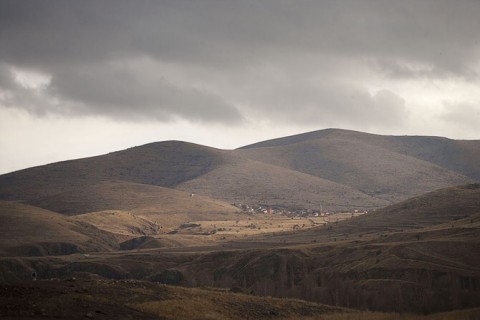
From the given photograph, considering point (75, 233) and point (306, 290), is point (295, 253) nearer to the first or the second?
point (306, 290)

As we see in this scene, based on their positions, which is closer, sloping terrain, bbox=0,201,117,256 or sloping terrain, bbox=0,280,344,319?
sloping terrain, bbox=0,280,344,319

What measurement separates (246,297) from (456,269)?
150 feet

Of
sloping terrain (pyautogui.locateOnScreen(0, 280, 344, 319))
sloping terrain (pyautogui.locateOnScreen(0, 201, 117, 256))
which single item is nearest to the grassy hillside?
sloping terrain (pyautogui.locateOnScreen(0, 280, 344, 319))

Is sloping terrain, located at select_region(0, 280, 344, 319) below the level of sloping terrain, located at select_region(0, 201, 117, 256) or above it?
below

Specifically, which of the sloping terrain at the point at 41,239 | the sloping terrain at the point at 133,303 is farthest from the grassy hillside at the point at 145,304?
the sloping terrain at the point at 41,239

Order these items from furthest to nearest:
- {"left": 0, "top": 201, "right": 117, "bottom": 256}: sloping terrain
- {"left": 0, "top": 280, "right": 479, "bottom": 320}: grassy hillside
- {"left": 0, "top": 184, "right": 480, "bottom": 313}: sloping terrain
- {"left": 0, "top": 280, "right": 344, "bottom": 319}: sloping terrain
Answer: {"left": 0, "top": 201, "right": 117, "bottom": 256}: sloping terrain → {"left": 0, "top": 184, "right": 480, "bottom": 313}: sloping terrain → {"left": 0, "top": 280, "right": 479, "bottom": 320}: grassy hillside → {"left": 0, "top": 280, "right": 344, "bottom": 319}: sloping terrain

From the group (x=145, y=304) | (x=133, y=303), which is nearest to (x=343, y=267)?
(x=145, y=304)

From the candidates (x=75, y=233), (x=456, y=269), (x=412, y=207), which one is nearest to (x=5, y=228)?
(x=75, y=233)

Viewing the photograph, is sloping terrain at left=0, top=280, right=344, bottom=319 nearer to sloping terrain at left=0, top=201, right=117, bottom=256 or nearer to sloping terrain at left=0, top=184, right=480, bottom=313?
sloping terrain at left=0, top=184, right=480, bottom=313

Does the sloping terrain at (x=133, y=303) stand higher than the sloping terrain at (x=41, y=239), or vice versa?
the sloping terrain at (x=41, y=239)

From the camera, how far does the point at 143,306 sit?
65.0 metres

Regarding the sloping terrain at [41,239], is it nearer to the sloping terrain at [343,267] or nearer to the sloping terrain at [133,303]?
the sloping terrain at [343,267]

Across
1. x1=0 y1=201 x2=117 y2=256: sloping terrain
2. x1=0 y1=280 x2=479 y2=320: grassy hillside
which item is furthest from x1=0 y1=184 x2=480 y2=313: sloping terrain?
x1=0 y1=201 x2=117 y2=256: sloping terrain

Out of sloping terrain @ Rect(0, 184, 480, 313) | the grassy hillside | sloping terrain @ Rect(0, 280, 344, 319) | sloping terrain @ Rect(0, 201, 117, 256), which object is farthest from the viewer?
sloping terrain @ Rect(0, 201, 117, 256)
